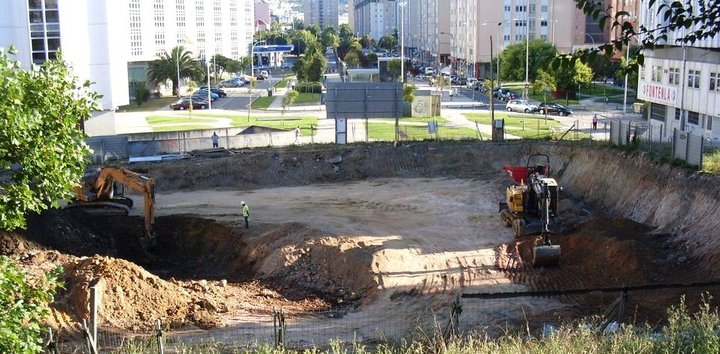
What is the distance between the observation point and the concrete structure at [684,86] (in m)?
40.4

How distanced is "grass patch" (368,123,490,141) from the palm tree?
137 feet

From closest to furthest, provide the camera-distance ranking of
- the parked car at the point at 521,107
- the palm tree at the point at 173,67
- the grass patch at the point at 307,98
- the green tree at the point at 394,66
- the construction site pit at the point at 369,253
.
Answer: the construction site pit at the point at 369,253, the parked car at the point at 521,107, the grass patch at the point at 307,98, the palm tree at the point at 173,67, the green tree at the point at 394,66

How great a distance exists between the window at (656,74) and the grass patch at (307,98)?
127ft

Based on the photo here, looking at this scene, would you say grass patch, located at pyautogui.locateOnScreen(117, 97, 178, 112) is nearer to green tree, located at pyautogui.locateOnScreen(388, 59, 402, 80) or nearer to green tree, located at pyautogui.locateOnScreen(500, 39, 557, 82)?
green tree, located at pyautogui.locateOnScreen(388, 59, 402, 80)

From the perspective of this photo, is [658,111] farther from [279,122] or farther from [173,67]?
[173,67]

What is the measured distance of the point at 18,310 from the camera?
27.8ft

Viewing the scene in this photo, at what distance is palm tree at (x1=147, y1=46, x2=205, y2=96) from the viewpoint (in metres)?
90.1

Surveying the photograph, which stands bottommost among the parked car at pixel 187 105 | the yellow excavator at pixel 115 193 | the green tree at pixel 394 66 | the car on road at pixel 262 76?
the yellow excavator at pixel 115 193

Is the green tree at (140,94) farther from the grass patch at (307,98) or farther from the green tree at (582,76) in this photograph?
the green tree at (582,76)

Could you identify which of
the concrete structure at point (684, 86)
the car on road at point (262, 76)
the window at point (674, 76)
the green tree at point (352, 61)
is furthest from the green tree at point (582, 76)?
the green tree at point (352, 61)

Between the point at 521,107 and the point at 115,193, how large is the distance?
44121 mm

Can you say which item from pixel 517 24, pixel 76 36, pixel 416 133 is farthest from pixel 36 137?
pixel 517 24

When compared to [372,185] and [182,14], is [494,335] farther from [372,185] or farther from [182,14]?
[182,14]

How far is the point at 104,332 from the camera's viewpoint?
1781 centimetres
